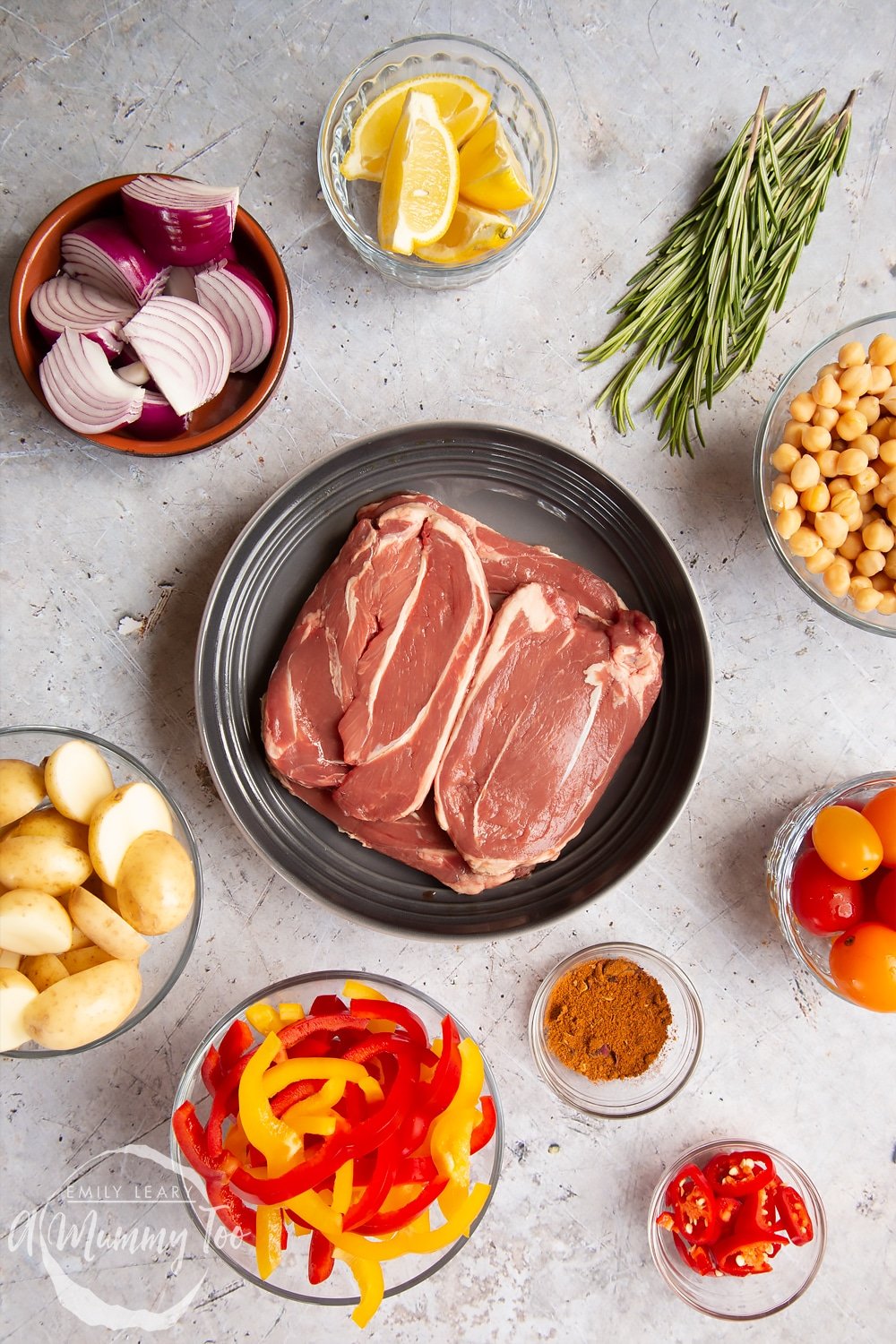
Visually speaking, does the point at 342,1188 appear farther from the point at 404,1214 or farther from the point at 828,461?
the point at 828,461

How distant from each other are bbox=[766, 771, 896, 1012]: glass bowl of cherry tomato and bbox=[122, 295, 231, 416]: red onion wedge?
5.41 feet

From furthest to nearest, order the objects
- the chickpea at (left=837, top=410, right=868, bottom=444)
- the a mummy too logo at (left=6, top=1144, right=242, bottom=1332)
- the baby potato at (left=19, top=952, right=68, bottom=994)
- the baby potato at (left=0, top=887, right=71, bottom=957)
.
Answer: the a mummy too logo at (left=6, top=1144, right=242, bottom=1332) < the chickpea at (left=837, top=410, right=868, bottom=444) < the baby potato at (left=19, top=952, right=68, bottom=994) < the baby potato at (left=0, top=887, right=71, bottom=957)

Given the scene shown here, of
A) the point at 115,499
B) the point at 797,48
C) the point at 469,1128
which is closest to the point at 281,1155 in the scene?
the point at 469,1128

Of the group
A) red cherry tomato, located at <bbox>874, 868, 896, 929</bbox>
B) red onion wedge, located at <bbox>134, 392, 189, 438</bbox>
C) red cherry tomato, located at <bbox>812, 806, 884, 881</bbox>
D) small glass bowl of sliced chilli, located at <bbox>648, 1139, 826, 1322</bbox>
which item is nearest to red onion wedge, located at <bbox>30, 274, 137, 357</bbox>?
red onion wedge, located at <bbox>134, 392, 189, 438</bbox>

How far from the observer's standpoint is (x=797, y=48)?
2150mm

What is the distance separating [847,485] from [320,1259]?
1.94 m

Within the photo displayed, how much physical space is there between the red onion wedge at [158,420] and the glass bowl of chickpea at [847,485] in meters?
1.30

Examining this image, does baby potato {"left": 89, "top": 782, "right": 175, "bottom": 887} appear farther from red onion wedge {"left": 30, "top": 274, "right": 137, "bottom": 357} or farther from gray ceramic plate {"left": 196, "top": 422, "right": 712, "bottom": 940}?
red onion wedge {"left": 30, "top": 274, "right": 137, "bottom": 357}

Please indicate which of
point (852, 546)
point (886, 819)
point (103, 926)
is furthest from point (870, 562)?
point (103, 926)

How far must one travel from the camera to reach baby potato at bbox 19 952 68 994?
1690mm

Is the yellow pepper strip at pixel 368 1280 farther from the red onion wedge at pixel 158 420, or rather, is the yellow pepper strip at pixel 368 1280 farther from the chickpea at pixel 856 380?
the chickpea at pixel 856 380

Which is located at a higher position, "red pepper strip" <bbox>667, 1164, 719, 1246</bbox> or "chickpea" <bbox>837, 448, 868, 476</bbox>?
"chickpea" <bbox>837, 448, 868, 476</bbox>

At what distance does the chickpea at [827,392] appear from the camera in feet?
6.24

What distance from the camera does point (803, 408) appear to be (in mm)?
1931
